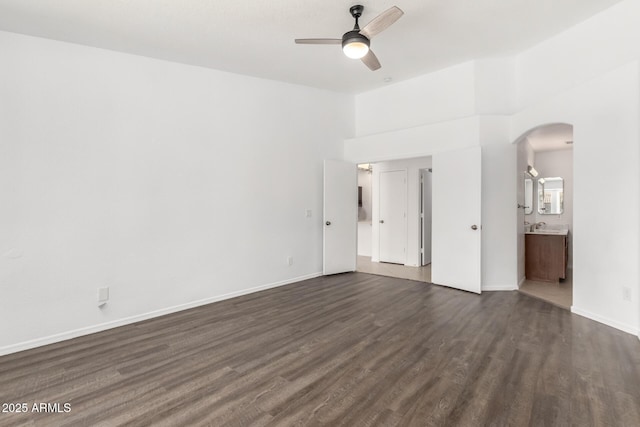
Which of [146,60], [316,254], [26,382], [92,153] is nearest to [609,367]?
[316,254]

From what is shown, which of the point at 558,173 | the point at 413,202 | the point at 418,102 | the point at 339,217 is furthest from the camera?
the point at 558,173

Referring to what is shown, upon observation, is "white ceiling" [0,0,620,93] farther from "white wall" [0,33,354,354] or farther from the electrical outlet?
the electrical outlet

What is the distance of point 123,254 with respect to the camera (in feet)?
11.4

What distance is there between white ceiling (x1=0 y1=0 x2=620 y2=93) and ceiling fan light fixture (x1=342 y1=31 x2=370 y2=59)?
12.8 inches

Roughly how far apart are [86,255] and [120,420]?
1990 mm

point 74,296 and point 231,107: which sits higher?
point 231,107

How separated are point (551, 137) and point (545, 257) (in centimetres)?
216

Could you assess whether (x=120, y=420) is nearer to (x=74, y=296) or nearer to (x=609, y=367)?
(x=74, y=296)

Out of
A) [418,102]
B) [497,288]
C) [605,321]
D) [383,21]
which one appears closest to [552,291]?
[497,288]

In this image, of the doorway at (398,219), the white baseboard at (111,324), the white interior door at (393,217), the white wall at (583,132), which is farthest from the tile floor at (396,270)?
the white baseboard at (111,324)

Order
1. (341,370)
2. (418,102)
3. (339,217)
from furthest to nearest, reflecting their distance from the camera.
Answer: (339,217)
(418,102)
(341,370)

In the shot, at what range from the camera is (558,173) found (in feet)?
22.2

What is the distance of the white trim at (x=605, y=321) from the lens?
302 cm

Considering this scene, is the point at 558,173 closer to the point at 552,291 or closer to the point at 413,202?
the point at 413,202
